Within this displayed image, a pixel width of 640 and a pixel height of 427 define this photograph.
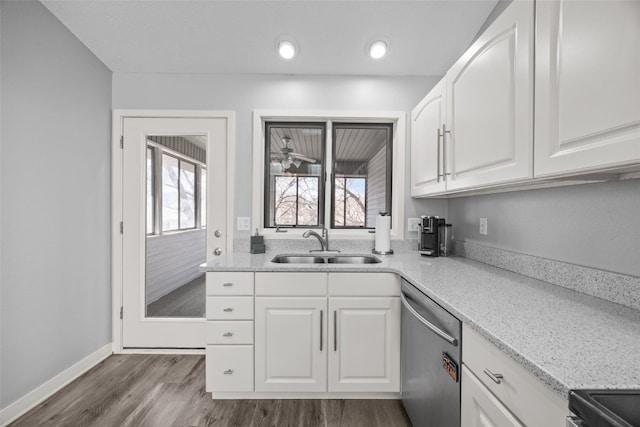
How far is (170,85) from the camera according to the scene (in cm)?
243

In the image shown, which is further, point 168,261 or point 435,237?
point 168,261

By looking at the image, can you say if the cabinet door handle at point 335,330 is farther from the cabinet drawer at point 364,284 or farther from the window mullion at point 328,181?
the window mullion at point 328,181

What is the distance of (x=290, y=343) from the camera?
1.79m

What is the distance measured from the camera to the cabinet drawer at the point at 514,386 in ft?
2.15

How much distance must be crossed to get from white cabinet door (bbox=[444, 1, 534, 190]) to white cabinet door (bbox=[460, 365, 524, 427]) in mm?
769

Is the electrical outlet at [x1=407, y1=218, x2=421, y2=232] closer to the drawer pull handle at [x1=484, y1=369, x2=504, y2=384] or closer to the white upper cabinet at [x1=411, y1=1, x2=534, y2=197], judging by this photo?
the white upper cabinet at [x1=411, y1=1, x2=534, y2=197]

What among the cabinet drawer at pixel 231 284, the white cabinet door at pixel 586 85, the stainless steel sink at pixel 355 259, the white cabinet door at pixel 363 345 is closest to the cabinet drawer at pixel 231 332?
the cabinet drawer at pixel 231 284

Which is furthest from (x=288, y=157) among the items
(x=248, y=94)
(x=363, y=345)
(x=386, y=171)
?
(x=363, y=345)

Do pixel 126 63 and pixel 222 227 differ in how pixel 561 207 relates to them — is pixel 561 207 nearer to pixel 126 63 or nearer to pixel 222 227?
pixel 222 227

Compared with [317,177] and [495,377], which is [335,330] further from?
[317,177]

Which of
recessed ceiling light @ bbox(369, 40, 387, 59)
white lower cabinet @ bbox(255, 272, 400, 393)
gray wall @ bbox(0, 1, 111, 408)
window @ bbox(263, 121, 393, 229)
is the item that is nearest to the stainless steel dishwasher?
white lower cabinet @ bbox(255, 272, 400, 393)

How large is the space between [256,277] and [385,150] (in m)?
1.62

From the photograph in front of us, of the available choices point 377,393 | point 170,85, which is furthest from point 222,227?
point 377,393

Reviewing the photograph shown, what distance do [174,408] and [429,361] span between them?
1.54 m
